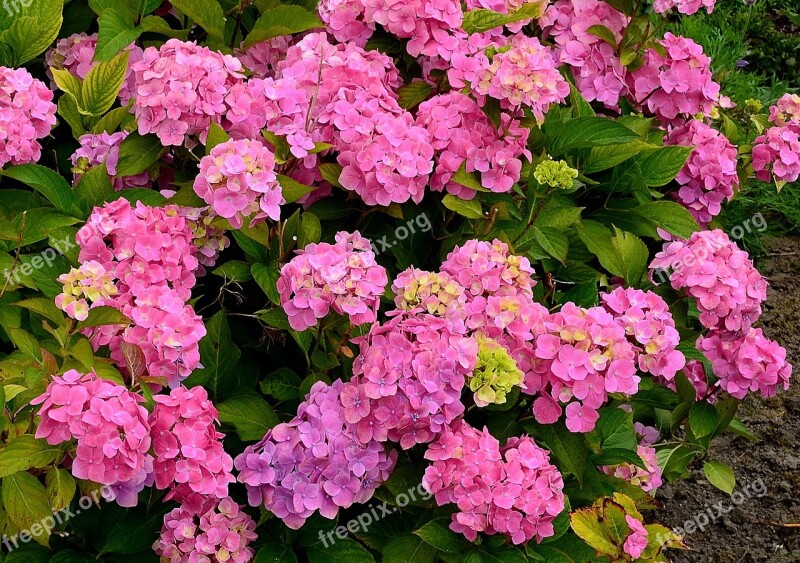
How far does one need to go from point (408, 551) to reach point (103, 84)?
1442 mm

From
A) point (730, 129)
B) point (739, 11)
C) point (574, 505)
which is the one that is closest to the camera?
point (574, 505)

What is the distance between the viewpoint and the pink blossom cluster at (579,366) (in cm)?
184

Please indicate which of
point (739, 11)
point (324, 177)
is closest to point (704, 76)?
point (324, 177)

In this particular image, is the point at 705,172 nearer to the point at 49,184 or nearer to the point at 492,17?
the point at 492,17

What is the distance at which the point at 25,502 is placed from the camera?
171 cm

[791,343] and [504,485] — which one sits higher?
[504,485]

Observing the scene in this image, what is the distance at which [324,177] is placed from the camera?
2217 millimetres

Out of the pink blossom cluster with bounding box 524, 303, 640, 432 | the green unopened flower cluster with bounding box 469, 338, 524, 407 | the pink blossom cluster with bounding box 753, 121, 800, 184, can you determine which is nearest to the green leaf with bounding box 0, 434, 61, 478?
the green unopened flower cluster with bounding box 469, 338, 524, 407

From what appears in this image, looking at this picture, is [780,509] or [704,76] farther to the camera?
[780,509]

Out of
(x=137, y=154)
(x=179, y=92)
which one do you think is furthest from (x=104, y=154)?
(x=179, y=92)

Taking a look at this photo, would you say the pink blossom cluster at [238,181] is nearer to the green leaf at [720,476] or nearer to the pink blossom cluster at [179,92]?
the pink blossom cluster at [179,92]

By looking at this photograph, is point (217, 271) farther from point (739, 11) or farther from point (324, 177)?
point (739, 11)

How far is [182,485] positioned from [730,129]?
2197 mm

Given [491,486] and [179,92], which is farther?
[179,92]
